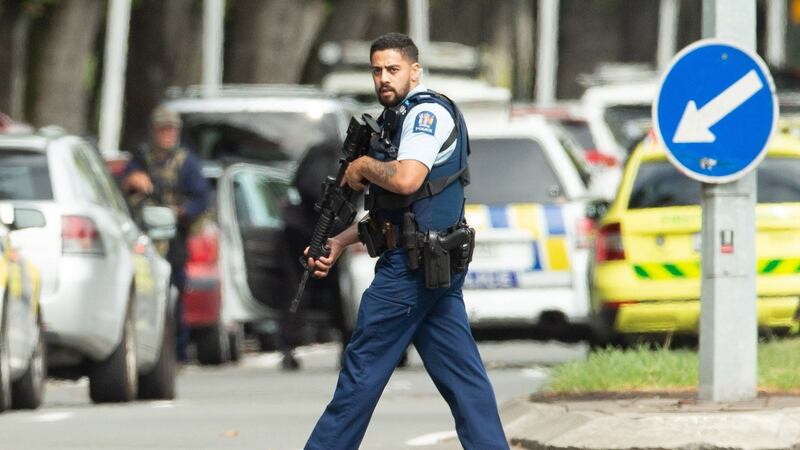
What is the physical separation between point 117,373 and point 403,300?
5.51 m

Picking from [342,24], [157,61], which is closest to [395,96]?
[157,61]

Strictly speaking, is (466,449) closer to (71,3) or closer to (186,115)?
(186,115)

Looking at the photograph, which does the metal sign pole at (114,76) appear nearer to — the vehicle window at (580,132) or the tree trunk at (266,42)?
the tree trunk at (266,42)

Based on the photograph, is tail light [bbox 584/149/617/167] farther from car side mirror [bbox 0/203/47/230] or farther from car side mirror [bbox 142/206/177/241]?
car side mirror [bbox 0/203/47/230]

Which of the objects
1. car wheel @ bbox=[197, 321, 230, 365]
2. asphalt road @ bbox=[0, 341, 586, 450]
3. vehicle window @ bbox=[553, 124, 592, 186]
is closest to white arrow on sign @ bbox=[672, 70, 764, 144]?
asphalt road @ bbox=[0, 341, 586, 450]

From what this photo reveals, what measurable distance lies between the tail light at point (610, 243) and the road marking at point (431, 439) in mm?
4438

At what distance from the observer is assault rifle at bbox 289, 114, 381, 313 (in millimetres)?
9508

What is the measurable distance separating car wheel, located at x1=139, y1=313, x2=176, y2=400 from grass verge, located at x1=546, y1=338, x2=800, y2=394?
3.04 meters

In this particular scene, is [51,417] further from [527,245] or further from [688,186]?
[527,245]

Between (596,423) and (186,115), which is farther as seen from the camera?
(186,115)

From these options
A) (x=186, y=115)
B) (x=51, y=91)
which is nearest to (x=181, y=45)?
(x=51, y=91)

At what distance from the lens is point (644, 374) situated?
12844 millimetres

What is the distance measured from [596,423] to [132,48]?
1066 inches

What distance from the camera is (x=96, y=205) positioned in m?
14.6
